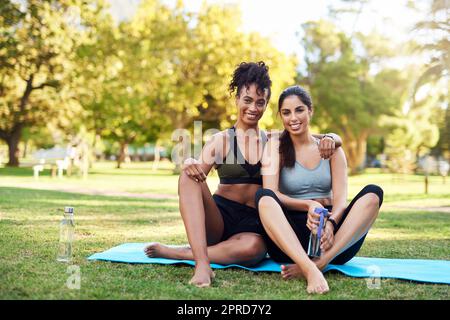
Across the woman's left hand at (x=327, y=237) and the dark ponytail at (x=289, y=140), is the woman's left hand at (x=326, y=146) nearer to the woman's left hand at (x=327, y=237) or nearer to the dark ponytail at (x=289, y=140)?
the dark ponytail at (x=289, y=140)

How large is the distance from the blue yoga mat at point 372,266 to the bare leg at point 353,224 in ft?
0.90

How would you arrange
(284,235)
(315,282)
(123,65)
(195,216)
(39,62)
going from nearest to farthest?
(315,282)
(284,235)
(195,216)
(123,65)
(39,62)

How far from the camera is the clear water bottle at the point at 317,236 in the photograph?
13.6ft

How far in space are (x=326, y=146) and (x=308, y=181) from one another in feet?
1.17

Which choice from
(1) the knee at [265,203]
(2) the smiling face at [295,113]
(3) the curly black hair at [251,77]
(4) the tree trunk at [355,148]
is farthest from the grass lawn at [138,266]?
(4) the tree trunk at [355,148]

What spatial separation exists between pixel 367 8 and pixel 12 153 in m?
25.0

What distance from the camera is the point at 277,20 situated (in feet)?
103

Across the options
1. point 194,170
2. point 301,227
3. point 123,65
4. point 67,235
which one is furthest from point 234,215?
point 123,65

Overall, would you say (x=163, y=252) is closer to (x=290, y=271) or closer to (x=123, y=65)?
(x=290, y=271)

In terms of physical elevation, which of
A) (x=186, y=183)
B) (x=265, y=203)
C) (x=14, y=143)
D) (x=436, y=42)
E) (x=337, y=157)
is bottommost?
(x=265, y=203)

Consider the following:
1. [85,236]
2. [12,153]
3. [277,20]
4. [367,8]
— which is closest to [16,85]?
[12,153]

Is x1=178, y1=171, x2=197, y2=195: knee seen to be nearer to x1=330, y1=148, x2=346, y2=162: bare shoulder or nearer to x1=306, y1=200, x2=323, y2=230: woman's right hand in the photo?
x1=306, y1=200, x2=323, y2=230: woman's right hand

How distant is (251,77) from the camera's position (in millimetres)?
4598
